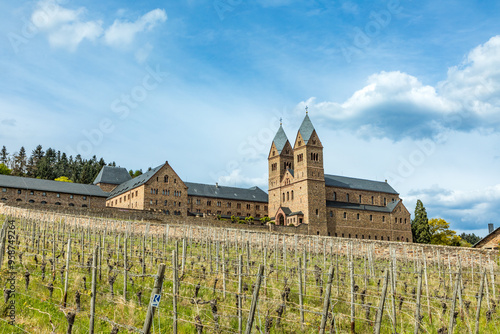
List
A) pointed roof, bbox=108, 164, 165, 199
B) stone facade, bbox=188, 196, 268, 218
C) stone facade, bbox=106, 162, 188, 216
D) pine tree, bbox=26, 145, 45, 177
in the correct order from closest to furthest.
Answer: stone facade, bbox=106, 162, 188, 216
pointed roof, bbox=108, 164, 165, 199
stone facade, bbox=188, 196, 268, 218
pine tree, bbox=26, 145, 45, 177

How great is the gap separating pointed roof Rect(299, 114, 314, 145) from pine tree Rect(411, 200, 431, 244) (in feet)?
72.5

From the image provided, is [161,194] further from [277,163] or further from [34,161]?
[34,161]

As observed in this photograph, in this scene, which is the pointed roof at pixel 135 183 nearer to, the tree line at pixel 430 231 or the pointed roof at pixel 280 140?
the pointed roof at pixel 280 140

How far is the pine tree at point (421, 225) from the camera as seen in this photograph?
76688 mm

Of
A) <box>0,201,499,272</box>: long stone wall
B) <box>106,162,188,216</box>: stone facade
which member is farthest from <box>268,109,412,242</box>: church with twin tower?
<box>0,201,499,272</box>: long stone wall

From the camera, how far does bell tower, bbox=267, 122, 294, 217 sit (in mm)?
81125

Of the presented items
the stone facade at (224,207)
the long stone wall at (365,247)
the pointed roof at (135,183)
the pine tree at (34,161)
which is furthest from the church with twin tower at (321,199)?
the pine tree at (34,161)

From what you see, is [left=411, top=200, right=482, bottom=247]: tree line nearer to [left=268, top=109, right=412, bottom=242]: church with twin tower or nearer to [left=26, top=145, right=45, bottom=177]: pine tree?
[left=268, top=109, right=412, bottom=242]: church with twin tower

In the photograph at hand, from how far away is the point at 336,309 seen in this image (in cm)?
1430

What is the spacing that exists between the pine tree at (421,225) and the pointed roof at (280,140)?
26586mm

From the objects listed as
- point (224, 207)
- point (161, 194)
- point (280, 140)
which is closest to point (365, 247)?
point (161, 194)

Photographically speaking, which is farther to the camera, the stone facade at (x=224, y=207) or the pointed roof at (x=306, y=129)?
the stone facade at (x=224, y=207)

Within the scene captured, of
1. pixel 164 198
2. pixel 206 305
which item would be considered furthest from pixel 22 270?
pixel 164 198

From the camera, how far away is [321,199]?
72.7 metres
